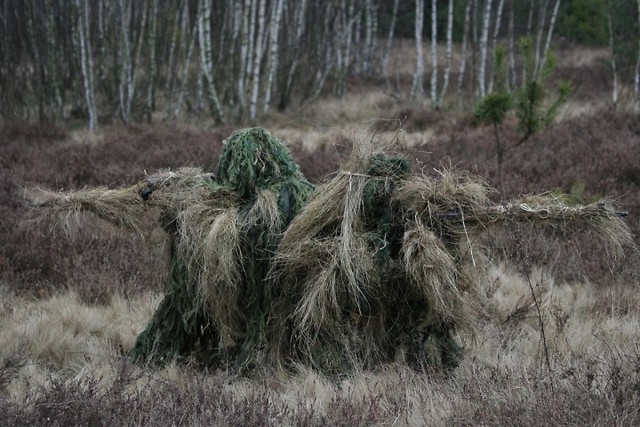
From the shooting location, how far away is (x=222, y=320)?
436 cm

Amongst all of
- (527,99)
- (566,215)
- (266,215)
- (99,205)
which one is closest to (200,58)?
(527,99)

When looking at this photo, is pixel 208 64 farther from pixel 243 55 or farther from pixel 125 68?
pixel 125 68

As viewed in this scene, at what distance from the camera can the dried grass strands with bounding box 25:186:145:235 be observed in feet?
14.9

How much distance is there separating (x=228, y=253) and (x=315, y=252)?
45cm

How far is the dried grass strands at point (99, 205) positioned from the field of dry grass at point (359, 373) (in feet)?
0.40

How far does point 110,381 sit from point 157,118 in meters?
13.2

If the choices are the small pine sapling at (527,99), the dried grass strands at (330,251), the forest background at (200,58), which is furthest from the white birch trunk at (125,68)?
the dried grass strands at (330,251)

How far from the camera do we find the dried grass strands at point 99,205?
178 inches

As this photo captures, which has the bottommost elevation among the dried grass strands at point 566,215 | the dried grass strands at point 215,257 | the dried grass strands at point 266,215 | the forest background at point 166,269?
the forest background at point 166,269

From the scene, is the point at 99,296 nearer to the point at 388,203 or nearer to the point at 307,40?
the point at 388,203

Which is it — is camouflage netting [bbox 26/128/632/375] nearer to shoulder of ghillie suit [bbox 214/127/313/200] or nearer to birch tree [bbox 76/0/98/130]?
shoulder of ghillie suit [bbox 214/127/313/200]

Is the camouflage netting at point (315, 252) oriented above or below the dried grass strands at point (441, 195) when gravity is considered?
below

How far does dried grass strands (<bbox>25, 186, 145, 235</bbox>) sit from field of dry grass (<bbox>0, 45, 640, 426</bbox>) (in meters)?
0.12

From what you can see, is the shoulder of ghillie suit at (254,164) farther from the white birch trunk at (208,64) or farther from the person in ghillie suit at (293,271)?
the white birch trunk at (208,64)
